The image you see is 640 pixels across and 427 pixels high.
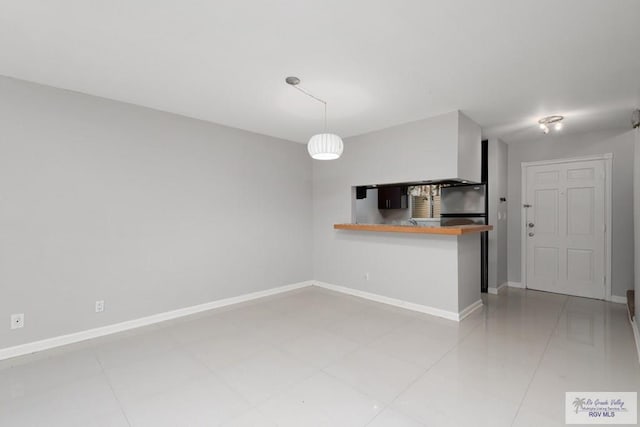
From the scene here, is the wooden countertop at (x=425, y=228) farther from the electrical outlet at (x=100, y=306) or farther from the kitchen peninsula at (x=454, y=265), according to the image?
the electrical outlet at (x=100, y=306)

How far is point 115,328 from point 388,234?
3.43 meters

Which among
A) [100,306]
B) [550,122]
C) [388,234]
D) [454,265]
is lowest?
[100,306]

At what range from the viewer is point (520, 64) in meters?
2.37

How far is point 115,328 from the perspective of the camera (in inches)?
122

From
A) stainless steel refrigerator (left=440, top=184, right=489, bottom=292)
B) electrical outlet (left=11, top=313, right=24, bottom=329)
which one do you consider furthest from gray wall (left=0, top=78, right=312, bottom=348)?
stainless steel refrigerator (left=440, top=184, right=489, bottom=292)

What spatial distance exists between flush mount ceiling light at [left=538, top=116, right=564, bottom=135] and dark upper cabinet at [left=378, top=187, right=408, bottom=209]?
6.30ft

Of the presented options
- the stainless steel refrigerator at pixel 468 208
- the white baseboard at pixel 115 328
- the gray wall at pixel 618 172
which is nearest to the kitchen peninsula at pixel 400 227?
the stainless steel refrigerator at pixel 468 208

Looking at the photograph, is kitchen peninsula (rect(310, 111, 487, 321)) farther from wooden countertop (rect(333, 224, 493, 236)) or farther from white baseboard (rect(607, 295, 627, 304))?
white baseboard (rect(607, 295, 627, 304))

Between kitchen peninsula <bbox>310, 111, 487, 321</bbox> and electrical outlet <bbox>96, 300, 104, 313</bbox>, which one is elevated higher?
kitchen peninsula <bbox>310, 111, 487, 321</bbox>

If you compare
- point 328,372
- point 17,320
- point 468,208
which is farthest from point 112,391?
point 468,208

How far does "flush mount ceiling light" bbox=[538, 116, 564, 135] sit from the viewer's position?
3.65m

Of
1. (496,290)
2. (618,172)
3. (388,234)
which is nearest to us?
(618,172)

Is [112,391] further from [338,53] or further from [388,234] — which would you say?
[388,234]

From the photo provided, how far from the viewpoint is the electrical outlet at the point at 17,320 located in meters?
2.60
